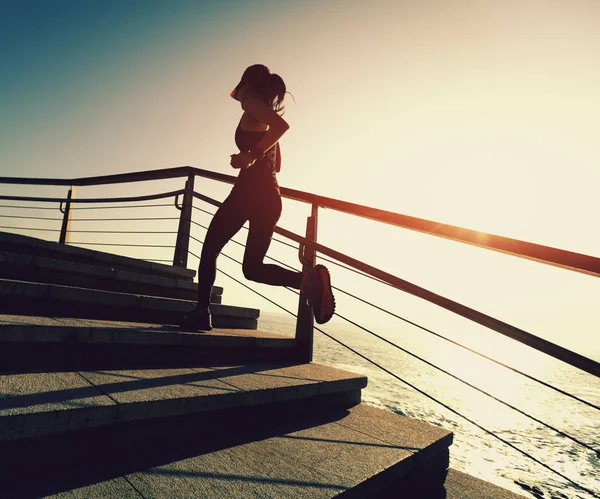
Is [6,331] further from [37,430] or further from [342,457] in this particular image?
[342,457]

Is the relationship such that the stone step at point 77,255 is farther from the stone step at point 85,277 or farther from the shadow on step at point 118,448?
the shadow on step at point 118,448

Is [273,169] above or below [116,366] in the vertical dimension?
above

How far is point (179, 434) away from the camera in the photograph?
4.73 feet

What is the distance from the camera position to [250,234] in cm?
238

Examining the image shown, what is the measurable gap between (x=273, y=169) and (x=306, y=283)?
2.51ft


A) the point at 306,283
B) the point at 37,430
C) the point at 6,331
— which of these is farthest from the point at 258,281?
the point at 37,430

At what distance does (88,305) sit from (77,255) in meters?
1.12

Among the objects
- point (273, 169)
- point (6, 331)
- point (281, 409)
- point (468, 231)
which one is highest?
point (273, 169)

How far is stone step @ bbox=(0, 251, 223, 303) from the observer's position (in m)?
Answer: 2.40

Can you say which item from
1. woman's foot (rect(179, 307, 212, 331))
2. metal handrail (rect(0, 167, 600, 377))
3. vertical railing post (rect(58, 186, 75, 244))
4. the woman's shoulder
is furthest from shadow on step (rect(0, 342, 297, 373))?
vertical railing post (rect(58, 186, 75, 244))

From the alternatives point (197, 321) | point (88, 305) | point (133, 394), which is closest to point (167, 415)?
point (133, 394)

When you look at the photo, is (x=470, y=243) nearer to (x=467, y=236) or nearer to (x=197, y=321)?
(x=467, y=236)

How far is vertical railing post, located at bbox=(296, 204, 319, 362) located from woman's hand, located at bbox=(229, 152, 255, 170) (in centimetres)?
79

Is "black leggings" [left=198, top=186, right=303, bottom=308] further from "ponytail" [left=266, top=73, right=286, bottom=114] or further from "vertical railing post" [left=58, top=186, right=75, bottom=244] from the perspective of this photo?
"vertical railing post" [left=58, top=186, right=75, bottom=244]
